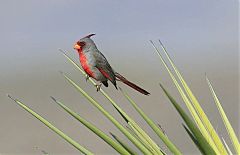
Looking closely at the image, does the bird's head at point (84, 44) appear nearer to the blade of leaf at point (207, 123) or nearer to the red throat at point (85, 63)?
the red throat at point (85, 63)

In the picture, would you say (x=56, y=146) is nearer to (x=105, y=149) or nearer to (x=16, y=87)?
(x=105, y=149)

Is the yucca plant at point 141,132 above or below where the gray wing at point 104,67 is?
below

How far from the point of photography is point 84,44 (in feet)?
7.88

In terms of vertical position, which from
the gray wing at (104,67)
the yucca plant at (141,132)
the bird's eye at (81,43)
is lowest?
the yucca plant at (141,132)

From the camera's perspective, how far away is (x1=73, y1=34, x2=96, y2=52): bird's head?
2.35 meters

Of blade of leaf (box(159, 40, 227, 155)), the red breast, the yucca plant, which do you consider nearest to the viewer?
the yucca plant

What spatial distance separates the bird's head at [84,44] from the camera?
2.35 meters

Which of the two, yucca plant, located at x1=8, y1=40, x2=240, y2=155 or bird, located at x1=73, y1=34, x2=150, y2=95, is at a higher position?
bird, located at x1=73, y1=34, x2=150, y2=95

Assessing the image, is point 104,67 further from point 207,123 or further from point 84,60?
point 207,123

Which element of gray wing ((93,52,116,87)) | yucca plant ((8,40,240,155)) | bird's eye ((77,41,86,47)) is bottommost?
yucca plant ((8,40,240,155))

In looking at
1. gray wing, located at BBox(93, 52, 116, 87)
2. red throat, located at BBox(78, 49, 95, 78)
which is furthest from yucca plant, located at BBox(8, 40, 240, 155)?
red throat, located at BBox(78, 49, 95, 78)

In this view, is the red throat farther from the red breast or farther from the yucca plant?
the yucca plant

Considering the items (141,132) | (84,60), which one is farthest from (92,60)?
(141,132)

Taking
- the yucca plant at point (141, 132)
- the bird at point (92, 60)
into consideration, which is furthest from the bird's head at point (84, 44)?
the yucca plant at point (141, 132)
